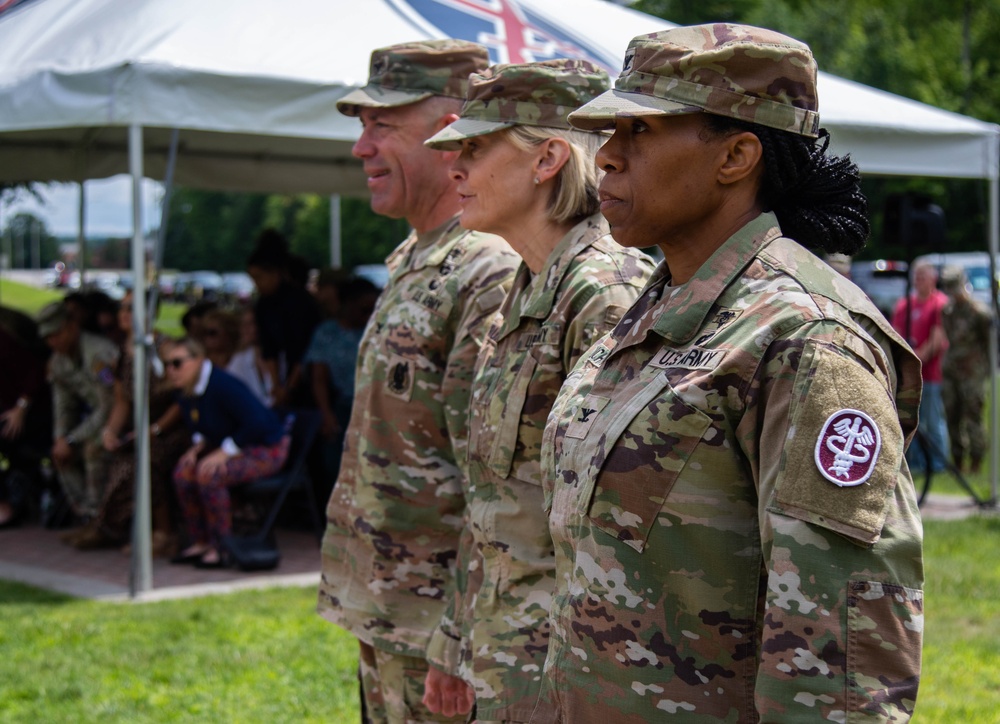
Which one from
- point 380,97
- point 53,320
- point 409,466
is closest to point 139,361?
point 53,320

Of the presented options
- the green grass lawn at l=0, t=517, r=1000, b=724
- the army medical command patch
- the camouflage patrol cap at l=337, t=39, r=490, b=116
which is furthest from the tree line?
the army medical command patch

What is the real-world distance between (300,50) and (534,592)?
471cm

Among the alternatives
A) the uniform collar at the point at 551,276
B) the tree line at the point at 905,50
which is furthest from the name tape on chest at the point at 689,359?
the tree line at the point at 905,50

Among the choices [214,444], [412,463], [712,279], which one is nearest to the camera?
[712,279]

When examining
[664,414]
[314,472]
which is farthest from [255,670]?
[664,414]

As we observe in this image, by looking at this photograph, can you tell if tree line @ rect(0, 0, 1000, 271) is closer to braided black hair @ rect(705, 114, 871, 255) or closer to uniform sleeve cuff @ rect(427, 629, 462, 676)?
uniform sleeve cuff @ rect(427, 629, 462, 676)

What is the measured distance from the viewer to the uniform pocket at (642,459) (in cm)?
150

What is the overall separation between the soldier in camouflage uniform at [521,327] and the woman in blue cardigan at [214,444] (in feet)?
Result: 14.7

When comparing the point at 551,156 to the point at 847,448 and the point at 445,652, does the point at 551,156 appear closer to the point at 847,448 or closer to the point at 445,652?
the point at 445,652

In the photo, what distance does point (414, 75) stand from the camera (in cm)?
309

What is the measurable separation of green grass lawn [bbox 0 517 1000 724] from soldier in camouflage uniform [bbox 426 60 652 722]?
232cm

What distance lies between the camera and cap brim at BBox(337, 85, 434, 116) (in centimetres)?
303

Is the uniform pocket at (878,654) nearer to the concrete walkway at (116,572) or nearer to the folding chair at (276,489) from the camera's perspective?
the concrete walkway at (116,572)

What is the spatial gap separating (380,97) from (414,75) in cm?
11
